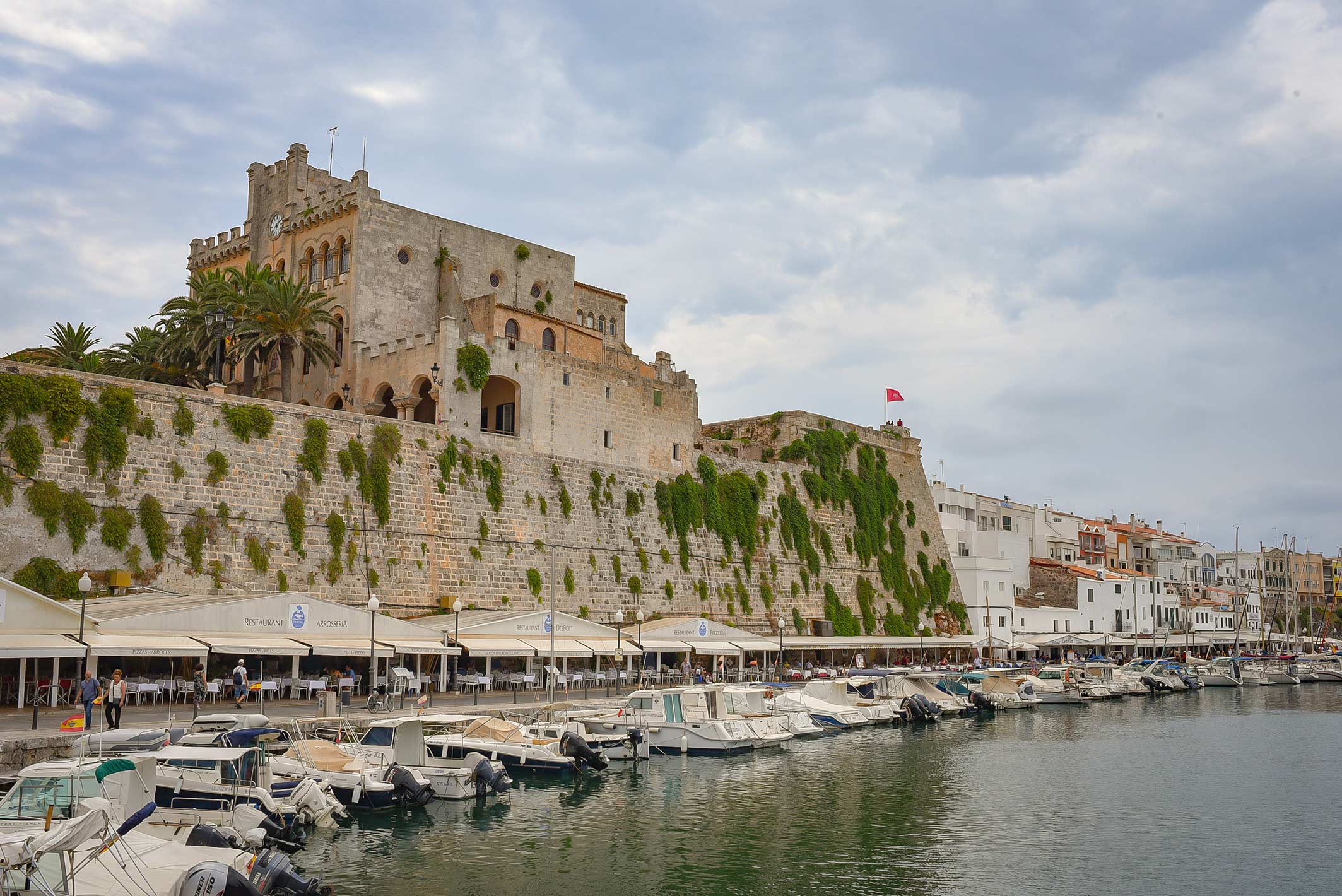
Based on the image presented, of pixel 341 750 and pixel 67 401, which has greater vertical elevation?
pixel 67 401

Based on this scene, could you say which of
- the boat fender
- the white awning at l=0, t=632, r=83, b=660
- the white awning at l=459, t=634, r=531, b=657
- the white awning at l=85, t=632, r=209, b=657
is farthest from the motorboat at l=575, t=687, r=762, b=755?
the boat fender

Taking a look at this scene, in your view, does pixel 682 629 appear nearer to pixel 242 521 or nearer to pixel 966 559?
pixel 242 521

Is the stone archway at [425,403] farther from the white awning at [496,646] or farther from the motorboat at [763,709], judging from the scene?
the motorboat at [763,709]

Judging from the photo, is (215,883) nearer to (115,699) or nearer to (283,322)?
(115,699)

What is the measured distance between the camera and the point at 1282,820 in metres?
23.8

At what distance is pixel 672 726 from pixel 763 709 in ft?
17.4

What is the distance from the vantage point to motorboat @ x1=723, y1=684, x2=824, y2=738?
3472 cm

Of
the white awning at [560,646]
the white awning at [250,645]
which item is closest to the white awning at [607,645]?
the white awning at [560,646]

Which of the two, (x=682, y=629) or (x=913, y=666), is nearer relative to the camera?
(x=682, y=629)

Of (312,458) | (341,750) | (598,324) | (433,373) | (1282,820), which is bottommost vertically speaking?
(1282,820)

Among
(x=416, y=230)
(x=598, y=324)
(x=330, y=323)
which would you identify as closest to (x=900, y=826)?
(x=330, y=323)

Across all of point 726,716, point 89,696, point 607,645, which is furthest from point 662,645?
point 89,696

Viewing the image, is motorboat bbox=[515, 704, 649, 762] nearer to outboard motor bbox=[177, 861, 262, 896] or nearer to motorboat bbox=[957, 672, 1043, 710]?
Answer: outboard motor bbox=[177, 861, 262, 896]

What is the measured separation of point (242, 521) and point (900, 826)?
19.8 meters
